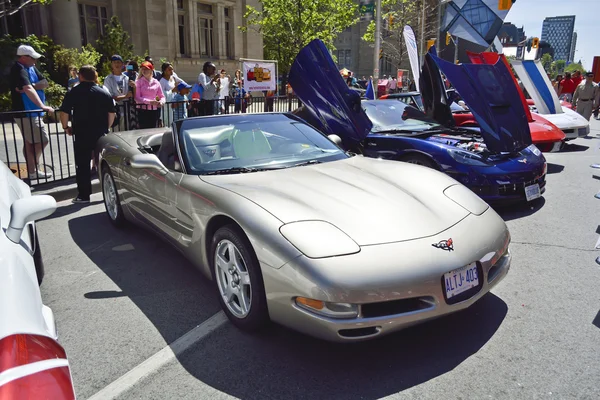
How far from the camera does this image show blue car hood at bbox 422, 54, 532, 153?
5.83 meters

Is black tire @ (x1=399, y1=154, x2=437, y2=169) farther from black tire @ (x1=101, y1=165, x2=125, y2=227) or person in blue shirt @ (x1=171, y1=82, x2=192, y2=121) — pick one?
person in blue shirt @ (x1=171, y1=82, x2=192, y2=121)

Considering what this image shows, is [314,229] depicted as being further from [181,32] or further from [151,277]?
[181,32]

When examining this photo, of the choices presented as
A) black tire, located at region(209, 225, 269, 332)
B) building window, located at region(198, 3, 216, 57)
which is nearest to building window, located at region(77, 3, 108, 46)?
building window, located at region(198, 3, 216, 57)

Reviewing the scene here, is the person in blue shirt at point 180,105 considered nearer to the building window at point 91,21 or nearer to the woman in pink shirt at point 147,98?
the woman in pink shirt at point 147,98

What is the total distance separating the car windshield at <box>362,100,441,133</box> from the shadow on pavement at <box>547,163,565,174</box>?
303cm

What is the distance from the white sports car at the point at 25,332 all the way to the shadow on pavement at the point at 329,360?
113 centimetres

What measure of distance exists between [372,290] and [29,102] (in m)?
6.76

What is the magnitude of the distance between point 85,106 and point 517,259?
538cm

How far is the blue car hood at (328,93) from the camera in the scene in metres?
6.34

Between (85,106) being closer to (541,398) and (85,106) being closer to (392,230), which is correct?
(392,230)

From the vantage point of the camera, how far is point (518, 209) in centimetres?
586

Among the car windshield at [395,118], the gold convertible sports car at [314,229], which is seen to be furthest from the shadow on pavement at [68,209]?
the car windshield at [395,118]

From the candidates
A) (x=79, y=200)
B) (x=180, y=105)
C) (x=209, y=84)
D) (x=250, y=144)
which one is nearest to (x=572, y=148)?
(x=209, y=84)

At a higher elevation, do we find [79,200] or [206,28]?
[206,28]
